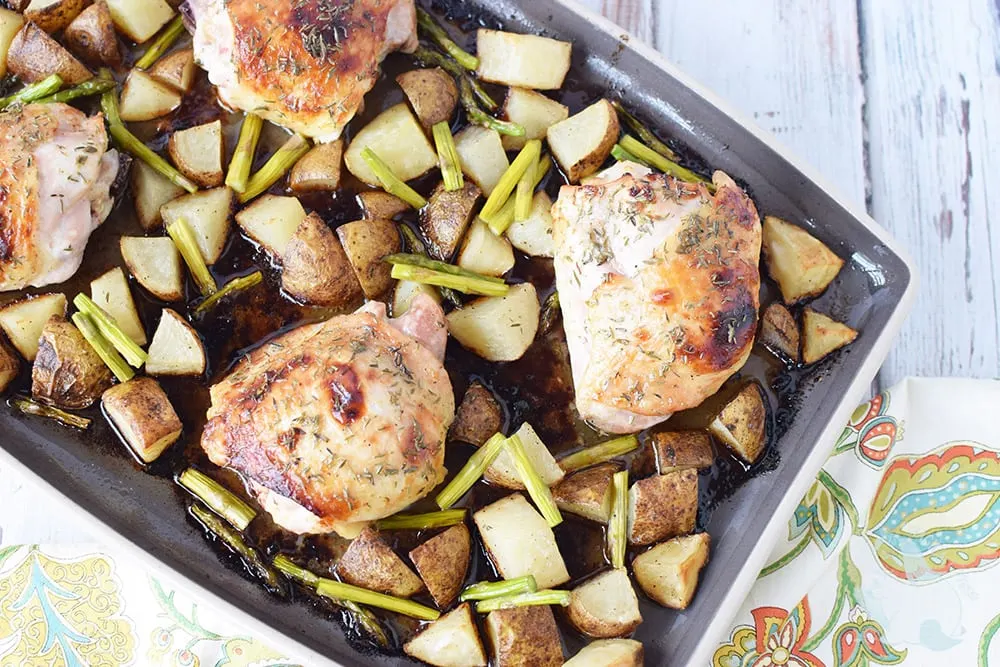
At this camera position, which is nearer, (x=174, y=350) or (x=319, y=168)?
(x=174, y=350)

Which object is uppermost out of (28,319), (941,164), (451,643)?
(941,164)

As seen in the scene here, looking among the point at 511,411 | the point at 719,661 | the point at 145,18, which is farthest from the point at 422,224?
the point at 719,661

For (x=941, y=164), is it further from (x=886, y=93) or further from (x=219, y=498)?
(x=219, y=498)

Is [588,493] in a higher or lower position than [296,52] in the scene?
lower

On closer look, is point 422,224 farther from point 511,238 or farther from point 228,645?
point 228,645

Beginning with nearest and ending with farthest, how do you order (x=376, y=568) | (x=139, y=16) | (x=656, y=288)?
1. (x=656, y=288)
2. (x=376, y=568)
3. (x=139, y=16)

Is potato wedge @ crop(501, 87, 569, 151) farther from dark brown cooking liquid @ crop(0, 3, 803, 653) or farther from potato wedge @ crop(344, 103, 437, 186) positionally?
potato wedge @ crop(344, 103, 437, 186)

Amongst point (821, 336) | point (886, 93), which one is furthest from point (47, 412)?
point (886, 93)
